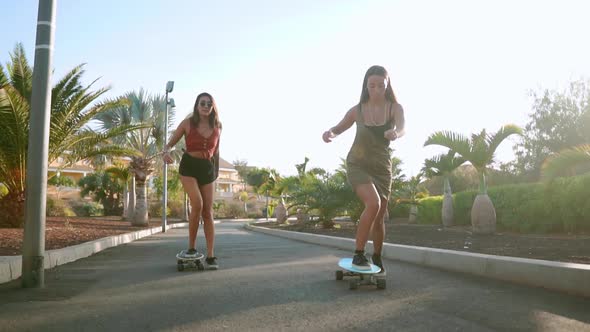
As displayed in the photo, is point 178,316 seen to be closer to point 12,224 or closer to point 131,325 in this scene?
point 131,325

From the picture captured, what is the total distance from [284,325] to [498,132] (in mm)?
10832

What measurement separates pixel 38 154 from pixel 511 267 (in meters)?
4.49

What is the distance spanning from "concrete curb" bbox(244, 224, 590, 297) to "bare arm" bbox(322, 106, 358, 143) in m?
2.02

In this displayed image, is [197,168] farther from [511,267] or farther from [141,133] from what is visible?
[141,133]

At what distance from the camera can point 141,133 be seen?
84.8 feet

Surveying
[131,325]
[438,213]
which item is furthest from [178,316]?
[438,213]

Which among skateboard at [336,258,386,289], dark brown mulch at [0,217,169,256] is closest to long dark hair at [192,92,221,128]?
skateboard at [336,258,386,289]

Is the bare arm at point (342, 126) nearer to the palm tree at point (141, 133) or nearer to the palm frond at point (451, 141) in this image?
the palm frond at point (451, 141)

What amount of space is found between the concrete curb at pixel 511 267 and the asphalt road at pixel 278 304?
0.59ft

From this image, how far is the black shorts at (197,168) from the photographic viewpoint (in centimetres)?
525

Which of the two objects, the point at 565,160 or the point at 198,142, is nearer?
the point at 198,142

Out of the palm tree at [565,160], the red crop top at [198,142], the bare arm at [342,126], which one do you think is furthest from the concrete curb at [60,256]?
the palm tree at [565,160]

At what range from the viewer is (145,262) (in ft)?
20.7

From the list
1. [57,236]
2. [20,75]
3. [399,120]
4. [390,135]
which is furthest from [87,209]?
[390,135]
